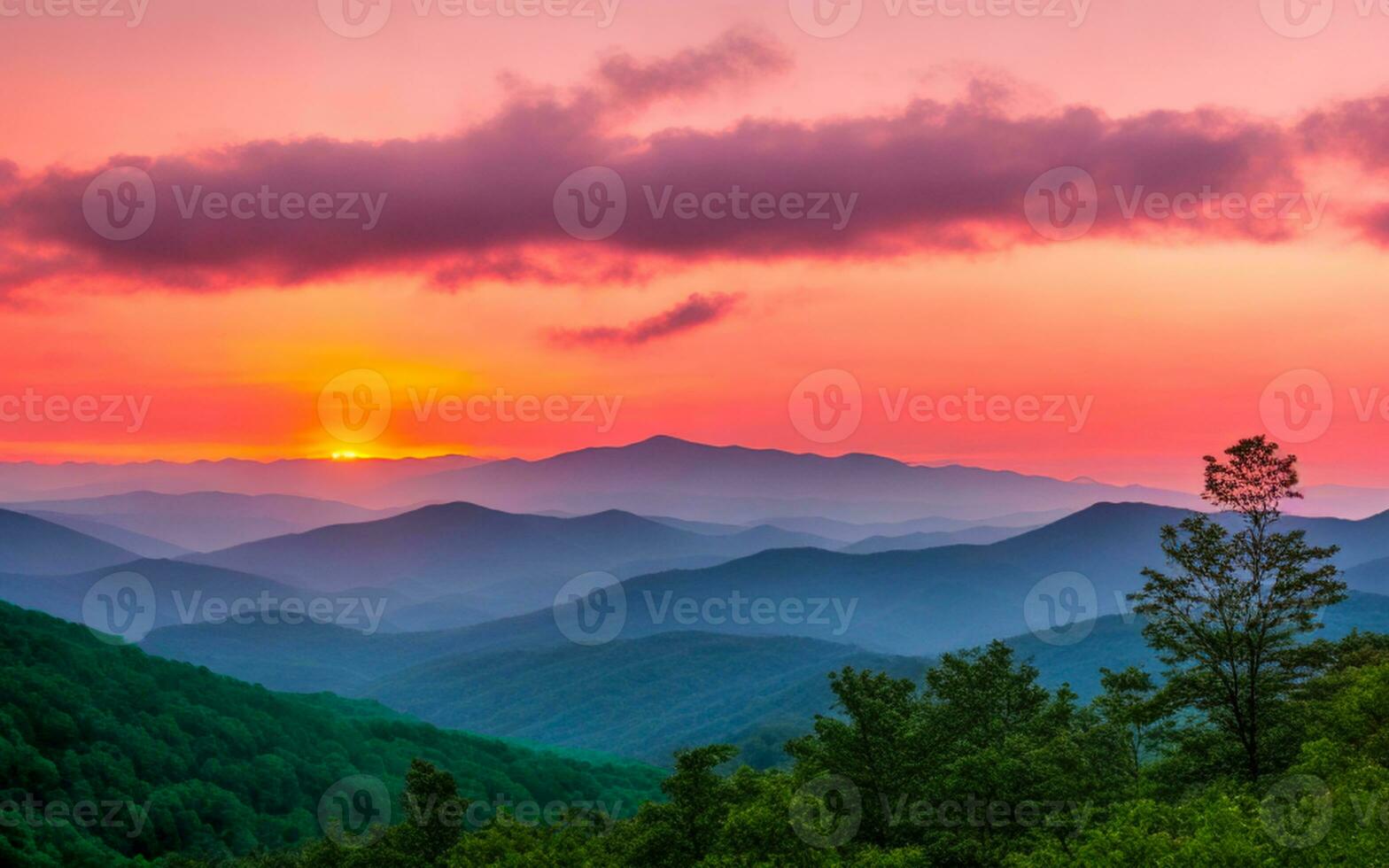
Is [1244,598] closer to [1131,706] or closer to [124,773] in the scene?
[1131,706]

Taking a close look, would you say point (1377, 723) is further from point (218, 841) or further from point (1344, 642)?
point (218, 841)

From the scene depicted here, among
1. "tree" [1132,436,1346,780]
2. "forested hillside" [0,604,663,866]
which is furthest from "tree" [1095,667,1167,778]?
"forested hillside" [0,604,663,866]

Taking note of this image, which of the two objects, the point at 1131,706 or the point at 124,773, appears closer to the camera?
the point at 1131,706

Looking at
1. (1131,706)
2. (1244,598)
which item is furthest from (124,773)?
(1244,598)

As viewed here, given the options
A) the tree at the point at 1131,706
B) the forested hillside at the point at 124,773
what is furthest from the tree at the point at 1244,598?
the forested hillside at the point at 124,773

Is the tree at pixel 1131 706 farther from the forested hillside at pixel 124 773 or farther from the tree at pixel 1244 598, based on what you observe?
the forested hillside at pixel 124 773

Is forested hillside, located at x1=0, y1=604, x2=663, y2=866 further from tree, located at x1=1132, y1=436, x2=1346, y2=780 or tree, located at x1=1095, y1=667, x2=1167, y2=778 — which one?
tree, located at x1=1132, y1=436, x2=1346, y2=780

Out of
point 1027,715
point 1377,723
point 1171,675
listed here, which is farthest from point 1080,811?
point 1027,715

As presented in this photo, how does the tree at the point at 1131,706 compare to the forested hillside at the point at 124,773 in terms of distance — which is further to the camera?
the forested hillside at the point at 124,773
